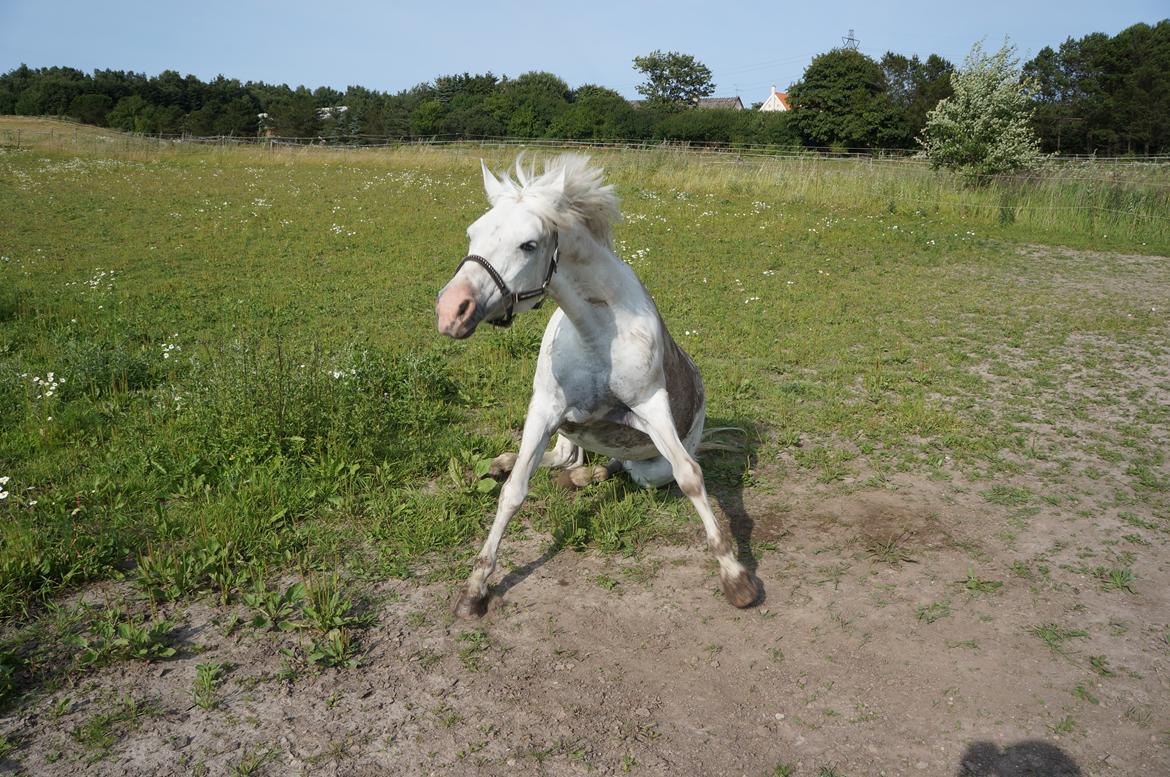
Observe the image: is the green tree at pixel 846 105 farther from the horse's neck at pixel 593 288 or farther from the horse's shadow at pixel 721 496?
the horse's neck at pixel 593 288

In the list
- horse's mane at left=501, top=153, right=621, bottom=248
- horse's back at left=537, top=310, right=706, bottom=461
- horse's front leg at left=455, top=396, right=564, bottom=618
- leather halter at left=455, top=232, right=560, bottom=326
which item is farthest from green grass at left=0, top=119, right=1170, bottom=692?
horse's mane at left=501, top=153, right=621, bottom=248

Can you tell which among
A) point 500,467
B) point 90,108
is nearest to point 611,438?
point 500,467

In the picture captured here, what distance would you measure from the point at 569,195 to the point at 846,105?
55.4 m

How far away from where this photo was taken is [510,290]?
10.6 ft

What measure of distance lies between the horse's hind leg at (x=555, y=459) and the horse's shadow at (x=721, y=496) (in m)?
0.25

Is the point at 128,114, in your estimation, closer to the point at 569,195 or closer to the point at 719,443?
the point at 719,443

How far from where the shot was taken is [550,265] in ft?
11.3

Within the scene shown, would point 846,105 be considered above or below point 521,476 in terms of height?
above

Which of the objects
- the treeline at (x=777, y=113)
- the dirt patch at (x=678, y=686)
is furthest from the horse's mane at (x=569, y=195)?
the treeline at (x=777, y=113)

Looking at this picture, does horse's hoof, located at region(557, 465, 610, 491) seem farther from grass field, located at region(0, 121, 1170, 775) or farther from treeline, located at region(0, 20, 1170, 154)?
treeline, located at region(0, 20, 1170, 154)

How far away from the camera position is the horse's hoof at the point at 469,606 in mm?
3697

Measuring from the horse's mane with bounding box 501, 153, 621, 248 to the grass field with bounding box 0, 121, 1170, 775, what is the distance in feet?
6.11

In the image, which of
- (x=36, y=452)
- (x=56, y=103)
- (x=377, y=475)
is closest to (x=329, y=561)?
Answer: (x=377, y=475)

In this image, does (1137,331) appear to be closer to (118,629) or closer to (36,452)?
(118,629)
